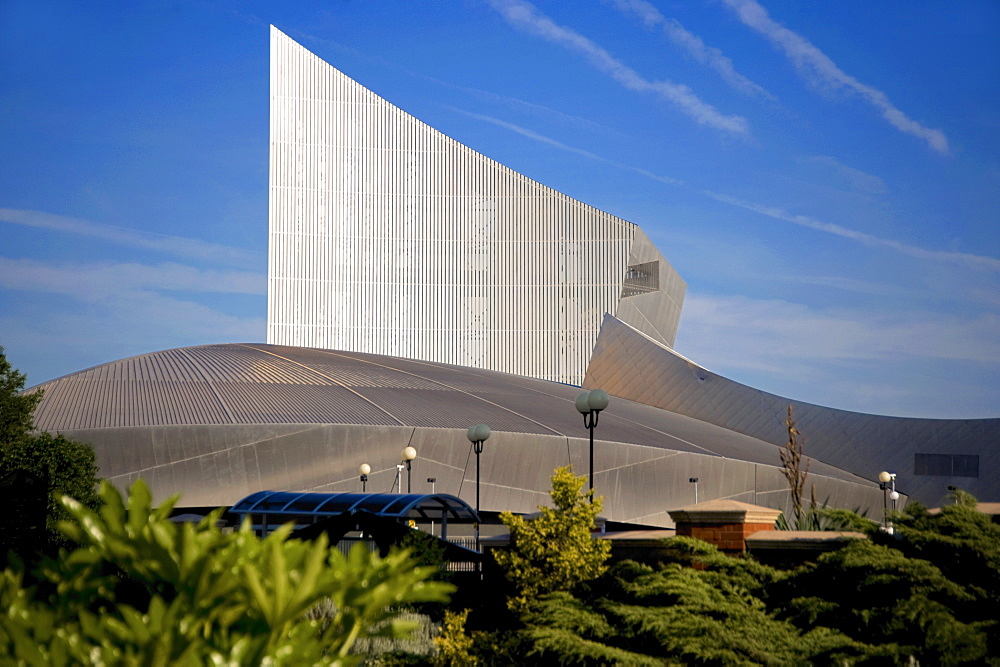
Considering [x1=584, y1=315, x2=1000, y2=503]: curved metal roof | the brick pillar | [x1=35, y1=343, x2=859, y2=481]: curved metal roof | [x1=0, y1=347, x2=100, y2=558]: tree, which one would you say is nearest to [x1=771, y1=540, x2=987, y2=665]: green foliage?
the brick pillar

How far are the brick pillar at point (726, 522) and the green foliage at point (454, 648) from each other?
319 centimetres

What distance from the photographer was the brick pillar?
13.6 meters

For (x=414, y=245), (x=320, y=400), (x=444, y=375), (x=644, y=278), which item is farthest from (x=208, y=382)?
(x=644, y=278)

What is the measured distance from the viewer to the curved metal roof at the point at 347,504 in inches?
845

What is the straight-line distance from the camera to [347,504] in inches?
917

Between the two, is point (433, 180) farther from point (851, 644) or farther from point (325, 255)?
point (851, 644)

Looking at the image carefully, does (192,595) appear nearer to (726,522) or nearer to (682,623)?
(682,623)

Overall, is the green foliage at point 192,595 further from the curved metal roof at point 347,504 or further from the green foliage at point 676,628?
the curved metal roof at point 347,504

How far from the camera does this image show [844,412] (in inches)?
1875

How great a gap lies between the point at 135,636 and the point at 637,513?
34.8m

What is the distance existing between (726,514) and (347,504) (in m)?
11.7

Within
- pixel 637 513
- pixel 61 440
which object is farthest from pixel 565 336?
pixel 61 440

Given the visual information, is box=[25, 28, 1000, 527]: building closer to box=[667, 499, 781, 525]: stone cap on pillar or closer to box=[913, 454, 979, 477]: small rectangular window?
box=[913, 454, 979, 477]: small rectangular window

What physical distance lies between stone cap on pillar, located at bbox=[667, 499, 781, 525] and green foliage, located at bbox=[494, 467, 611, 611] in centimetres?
114
